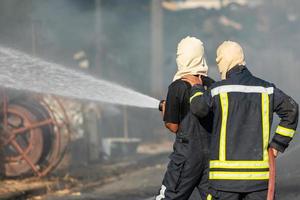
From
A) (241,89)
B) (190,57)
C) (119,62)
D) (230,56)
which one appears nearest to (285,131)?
(241,89)

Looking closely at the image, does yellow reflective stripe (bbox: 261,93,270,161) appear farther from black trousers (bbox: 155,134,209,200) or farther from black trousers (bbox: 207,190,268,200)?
black trousers (bbox: 155,134,209,200)

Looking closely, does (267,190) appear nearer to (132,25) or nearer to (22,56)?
(22,56)

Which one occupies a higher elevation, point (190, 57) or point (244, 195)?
point (190, 57)

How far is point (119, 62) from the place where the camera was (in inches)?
747

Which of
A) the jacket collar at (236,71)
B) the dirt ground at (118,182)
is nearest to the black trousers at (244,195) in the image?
the jacket collar at (236,71)

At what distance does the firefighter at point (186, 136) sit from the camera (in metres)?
5.51

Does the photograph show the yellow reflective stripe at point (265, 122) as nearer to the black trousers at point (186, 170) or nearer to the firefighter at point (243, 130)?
the firefighter at point (243, 130)

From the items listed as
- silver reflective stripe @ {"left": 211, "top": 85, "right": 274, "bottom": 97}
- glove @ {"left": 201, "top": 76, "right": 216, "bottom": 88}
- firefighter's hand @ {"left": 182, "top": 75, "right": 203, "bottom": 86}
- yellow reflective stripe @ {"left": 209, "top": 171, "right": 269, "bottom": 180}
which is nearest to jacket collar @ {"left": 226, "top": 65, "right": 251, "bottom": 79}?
silver reflective stripe @ {"left": 211, "top": 85, "right": 274, "bottom": 97}

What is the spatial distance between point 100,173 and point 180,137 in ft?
19.5

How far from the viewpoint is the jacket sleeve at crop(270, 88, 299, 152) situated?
5.20 metres

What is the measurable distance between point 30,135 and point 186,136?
5.40 metres

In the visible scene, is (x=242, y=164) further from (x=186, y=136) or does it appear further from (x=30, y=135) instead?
(x=30, y=135)

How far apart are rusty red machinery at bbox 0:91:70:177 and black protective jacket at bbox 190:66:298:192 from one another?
5.50m

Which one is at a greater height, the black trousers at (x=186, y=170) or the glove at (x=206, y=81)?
the glove at (x=206, y=81)
